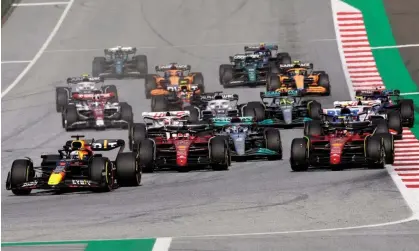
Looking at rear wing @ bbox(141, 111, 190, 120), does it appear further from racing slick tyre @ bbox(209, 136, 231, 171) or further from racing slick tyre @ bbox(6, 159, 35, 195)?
racing slick tyre @ bbox(6, 159, 35, 195)

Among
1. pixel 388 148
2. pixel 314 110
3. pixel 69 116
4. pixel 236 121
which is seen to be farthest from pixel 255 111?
pixel 388 148

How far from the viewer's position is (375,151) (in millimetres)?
34000

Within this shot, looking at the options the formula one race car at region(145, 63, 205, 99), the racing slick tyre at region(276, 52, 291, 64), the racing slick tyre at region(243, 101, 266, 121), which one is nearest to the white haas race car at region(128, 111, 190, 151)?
the racing slick tyre at region(243, 101, 266, 121)

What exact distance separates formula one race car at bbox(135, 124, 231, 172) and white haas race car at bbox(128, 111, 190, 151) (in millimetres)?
1482

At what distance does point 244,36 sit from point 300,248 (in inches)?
1319

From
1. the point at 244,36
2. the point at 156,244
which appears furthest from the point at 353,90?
the point at 156,244

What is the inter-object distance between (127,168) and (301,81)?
49.6ft

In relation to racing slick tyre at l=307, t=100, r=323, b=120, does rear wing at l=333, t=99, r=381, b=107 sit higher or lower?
higher

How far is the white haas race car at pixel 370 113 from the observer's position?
38469 mm

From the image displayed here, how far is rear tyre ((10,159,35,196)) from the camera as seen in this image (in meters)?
32.6

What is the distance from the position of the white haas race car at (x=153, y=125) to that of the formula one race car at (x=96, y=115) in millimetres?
3642

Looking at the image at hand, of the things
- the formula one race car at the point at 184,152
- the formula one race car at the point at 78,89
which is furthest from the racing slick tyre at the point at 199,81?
the formula one race car at the point at 184,152

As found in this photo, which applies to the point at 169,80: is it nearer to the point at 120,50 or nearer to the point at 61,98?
the point at 61,98

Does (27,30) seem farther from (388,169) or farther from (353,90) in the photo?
(388,169)
